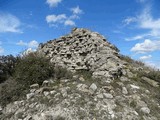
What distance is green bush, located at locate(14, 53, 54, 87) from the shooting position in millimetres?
14930

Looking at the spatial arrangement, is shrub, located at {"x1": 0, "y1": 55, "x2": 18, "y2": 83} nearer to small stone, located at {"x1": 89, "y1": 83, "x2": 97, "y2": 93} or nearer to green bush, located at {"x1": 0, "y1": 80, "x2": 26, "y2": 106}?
green bush, located at {"x1": 0, "y1": 80, "x2": 26, "y2": 106}

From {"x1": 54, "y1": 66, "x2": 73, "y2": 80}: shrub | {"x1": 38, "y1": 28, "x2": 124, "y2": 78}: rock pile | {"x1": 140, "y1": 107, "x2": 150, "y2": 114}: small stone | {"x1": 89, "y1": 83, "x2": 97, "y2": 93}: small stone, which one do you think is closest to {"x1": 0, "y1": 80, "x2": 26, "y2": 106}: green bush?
{"x1": 54, "y1": 66, "x2": 73, "y2": 80}: shrub

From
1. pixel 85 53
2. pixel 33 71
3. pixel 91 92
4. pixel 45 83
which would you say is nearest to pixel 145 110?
pixel 91 92

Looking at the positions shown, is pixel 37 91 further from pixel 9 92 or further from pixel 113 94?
pixel 113 94

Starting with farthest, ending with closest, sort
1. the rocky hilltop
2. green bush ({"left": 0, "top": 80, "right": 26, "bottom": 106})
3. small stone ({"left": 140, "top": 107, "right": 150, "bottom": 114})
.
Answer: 1. green bush ({"left": 0, "top": 80, "right": 26, "bottom": 106})
2. small stone ({"left": 140, "top": 107, "right": 150, "bottom": 114})
3. the rocky hilltop

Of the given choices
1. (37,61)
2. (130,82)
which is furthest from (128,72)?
(37,61)

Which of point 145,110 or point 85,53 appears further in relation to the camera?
point 85,53

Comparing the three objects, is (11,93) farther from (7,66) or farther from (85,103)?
(85,103)

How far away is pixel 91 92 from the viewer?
13281 mm

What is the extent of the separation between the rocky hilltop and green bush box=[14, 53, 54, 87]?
464mm

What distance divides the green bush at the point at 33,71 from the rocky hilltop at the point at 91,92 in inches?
18.3

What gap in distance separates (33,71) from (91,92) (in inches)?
148

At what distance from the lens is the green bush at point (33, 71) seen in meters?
14.9

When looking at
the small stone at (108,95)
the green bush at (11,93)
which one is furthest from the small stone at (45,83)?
the small stone at (108,95)
